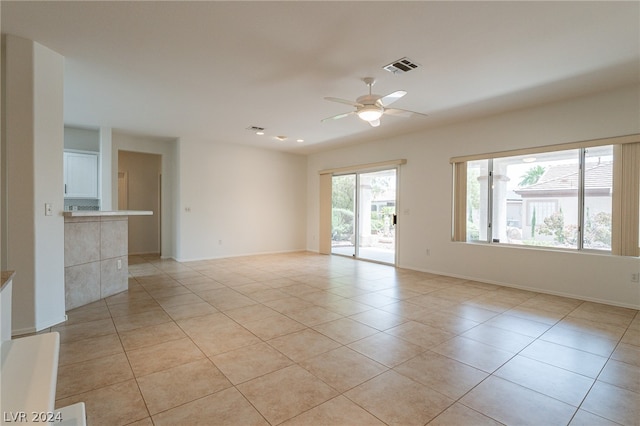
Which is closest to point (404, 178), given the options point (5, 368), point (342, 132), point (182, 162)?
point (342, 132)

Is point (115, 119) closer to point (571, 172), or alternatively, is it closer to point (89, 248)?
point (89, 248)

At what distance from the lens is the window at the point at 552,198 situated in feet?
12.9

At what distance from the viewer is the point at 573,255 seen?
4.26 metres

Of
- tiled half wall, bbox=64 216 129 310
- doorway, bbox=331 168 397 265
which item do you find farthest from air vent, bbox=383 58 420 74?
tiled half wall, bbox=64 216 129 310

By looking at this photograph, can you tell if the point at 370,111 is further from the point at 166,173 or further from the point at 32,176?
the point at 166,173

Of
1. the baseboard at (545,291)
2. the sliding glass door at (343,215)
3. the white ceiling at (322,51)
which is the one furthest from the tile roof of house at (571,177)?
the sliding glass door at (343,215)

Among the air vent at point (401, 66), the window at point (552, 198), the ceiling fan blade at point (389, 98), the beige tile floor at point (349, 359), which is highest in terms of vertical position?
the air vent at point (401, 66)

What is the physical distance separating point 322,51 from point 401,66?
0.91 metres

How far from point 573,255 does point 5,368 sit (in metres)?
5.69

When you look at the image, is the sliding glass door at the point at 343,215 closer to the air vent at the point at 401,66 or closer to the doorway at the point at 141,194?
the air vent at the point at 401,66

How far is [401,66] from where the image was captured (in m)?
3.29

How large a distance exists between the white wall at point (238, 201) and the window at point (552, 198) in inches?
180

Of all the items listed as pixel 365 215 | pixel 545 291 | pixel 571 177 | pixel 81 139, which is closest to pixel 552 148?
pixel 571 177

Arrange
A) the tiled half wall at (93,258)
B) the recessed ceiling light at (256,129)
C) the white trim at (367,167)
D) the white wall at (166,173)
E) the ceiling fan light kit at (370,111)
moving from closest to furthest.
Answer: the ceiling fan light kit at (370,111), the tiled half wall at (93,258), the recessed ceiling light at (256,129), the white trim at (367,167), the white wall at (166,173)
